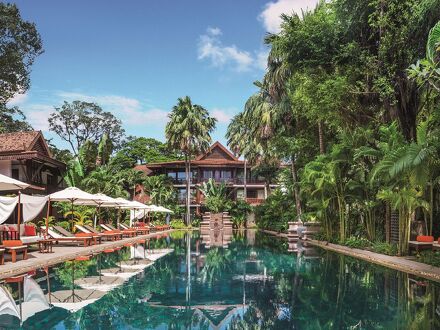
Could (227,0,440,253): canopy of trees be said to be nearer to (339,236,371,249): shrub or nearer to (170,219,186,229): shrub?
(339,236,371,249): shrub

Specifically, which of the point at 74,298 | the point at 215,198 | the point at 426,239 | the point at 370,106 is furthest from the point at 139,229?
the point at 74,298

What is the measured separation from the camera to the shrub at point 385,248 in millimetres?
17552

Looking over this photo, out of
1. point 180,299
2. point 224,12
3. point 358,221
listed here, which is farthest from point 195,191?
point 180,299

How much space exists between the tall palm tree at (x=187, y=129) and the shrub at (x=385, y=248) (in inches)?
1202

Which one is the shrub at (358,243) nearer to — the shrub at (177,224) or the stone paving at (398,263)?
the stone paving at (398,263)

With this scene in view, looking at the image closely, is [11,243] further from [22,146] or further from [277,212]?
[277,212]

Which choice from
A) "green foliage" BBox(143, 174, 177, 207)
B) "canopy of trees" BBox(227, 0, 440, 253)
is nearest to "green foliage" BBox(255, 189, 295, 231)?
"canopy of trees" BBox(227, 0, 440, 253)

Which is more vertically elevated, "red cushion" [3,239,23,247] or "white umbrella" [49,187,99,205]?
"white umbrella" [49,187,99,205]

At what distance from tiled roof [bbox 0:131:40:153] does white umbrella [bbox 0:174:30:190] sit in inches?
753

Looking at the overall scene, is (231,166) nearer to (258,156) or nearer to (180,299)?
(258,156)

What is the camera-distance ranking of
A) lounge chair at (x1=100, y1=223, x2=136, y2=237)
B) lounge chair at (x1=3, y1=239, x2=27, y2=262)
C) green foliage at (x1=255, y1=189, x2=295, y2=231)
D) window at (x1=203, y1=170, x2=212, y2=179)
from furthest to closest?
window at (x1=203, y1=170, x2=212, y2=179)
green foliage at (x1=255, y1=189, x2=295, y2=231)
lounge chair at (x1=100, y1=223, x2=136, y2=237)
lounge chair at (x1=3, y1=239, x2=27, y2=262)

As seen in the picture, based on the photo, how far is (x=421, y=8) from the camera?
48.6ft

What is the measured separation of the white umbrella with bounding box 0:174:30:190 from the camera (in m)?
15.4

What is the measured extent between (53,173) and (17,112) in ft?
23.1
